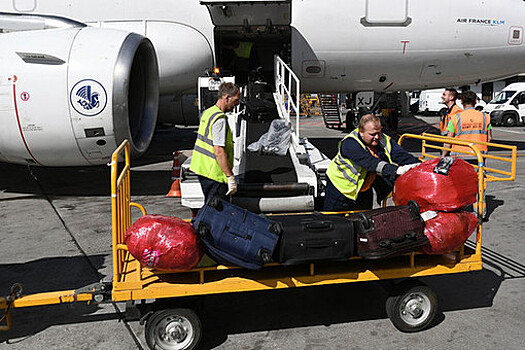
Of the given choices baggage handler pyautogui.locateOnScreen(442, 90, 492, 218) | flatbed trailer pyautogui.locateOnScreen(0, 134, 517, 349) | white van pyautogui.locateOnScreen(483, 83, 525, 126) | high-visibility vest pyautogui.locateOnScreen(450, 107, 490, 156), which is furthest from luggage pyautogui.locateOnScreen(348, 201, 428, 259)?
white van pyautogui.locateOnScreen(483, 83, 525, 126)

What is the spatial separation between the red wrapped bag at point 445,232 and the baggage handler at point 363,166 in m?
0.60

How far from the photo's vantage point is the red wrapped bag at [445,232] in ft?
13.7

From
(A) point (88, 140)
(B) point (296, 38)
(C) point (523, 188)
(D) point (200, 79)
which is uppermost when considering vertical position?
(B) point (296, 38)

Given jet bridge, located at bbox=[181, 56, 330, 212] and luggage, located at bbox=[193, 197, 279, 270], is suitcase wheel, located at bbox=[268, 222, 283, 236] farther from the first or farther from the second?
jet bridge, located at bbox=[181, 56, 330, 212]

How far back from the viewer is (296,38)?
35.7 ft

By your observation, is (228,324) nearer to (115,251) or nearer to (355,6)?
(115,251)

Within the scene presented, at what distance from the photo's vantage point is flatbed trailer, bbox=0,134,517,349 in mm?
3879

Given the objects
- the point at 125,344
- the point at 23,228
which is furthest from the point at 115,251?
the point at 23,228

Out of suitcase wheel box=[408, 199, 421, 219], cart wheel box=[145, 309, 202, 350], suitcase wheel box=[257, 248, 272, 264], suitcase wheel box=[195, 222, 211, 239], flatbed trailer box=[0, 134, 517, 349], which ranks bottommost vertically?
cart wheel box=[145, 309, 202, 350]

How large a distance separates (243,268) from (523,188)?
26.3 feet

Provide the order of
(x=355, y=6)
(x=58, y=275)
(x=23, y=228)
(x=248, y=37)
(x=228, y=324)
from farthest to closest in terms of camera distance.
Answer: (x=248, y=37) < (x=355, y=6) < (x=23, y=228) < (x=58, y=275) < (x=228, y=324)

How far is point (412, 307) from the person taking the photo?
14.3ft

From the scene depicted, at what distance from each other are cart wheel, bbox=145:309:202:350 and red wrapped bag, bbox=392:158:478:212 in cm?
232

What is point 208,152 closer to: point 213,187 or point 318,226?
point 213,187
